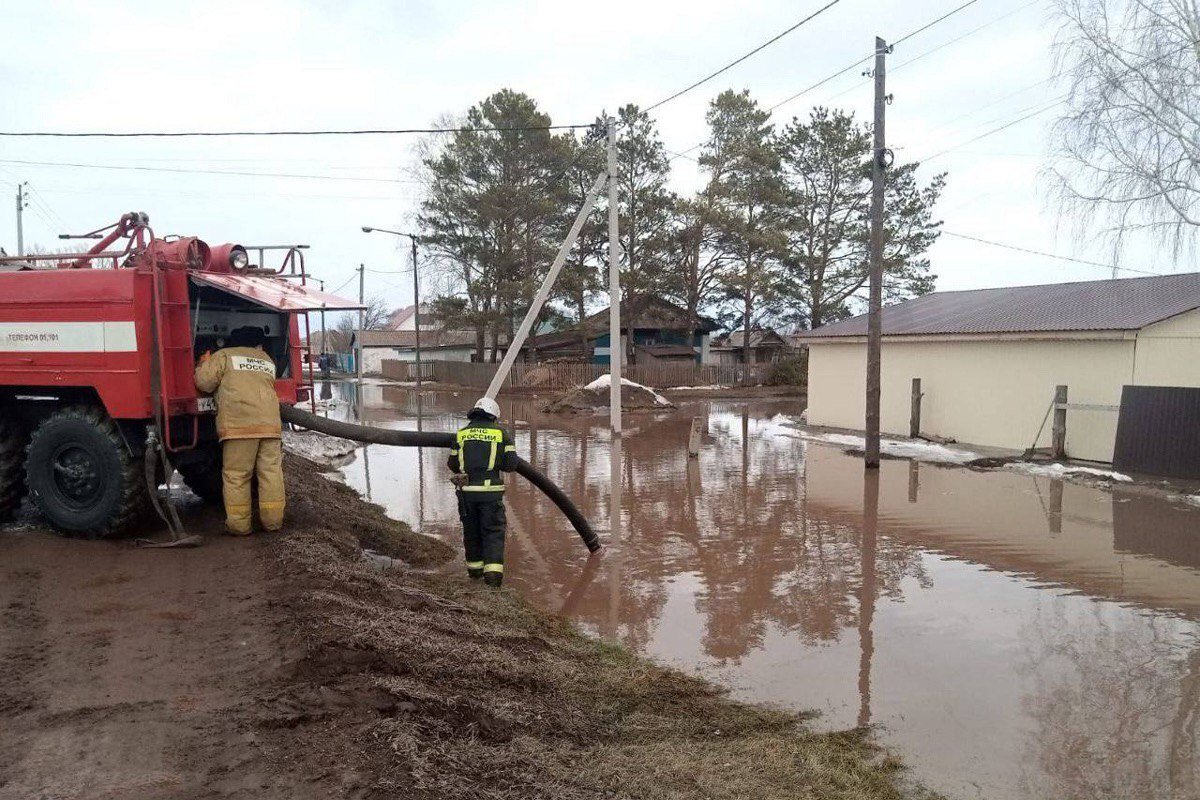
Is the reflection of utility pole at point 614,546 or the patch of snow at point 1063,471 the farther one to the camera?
the patch of snow at point 1063,471

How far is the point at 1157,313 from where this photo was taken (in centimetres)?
1470

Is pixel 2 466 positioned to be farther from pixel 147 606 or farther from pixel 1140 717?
pixel 1140 717

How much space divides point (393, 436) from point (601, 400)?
2142cm

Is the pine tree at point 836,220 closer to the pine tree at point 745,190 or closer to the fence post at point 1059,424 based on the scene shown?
the pine tree at point 745,190

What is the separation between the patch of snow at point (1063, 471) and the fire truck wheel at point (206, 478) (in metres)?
13.1

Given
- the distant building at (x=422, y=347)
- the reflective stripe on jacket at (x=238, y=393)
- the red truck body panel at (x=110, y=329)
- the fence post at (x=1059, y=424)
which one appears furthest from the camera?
the distant building at (x=422, y=347)

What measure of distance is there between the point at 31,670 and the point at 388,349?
71.6 metres

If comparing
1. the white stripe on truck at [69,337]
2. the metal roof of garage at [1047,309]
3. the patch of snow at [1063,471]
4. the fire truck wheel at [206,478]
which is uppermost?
the metal roof of garage at [1047,309]

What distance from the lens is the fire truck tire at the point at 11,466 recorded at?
7.02m

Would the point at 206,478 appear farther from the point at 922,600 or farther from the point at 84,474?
the point at 922,600

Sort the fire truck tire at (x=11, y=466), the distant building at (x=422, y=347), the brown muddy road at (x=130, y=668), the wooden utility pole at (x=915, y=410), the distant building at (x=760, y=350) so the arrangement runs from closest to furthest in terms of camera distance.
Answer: the brown muddy road at (x=130, y=668) < the fire truck tire at (x=11, y=466) < the wooden utility pole at (x=915, y=410) < the distant building at (x=760, y=350) < the distant building at (x=422, y=347)

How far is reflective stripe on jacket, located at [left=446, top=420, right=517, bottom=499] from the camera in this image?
709 centimetres

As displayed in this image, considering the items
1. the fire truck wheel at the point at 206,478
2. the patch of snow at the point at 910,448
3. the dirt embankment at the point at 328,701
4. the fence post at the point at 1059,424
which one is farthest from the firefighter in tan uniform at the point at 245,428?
the fence post at the point at 1059,424

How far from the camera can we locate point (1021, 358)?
1684cm
